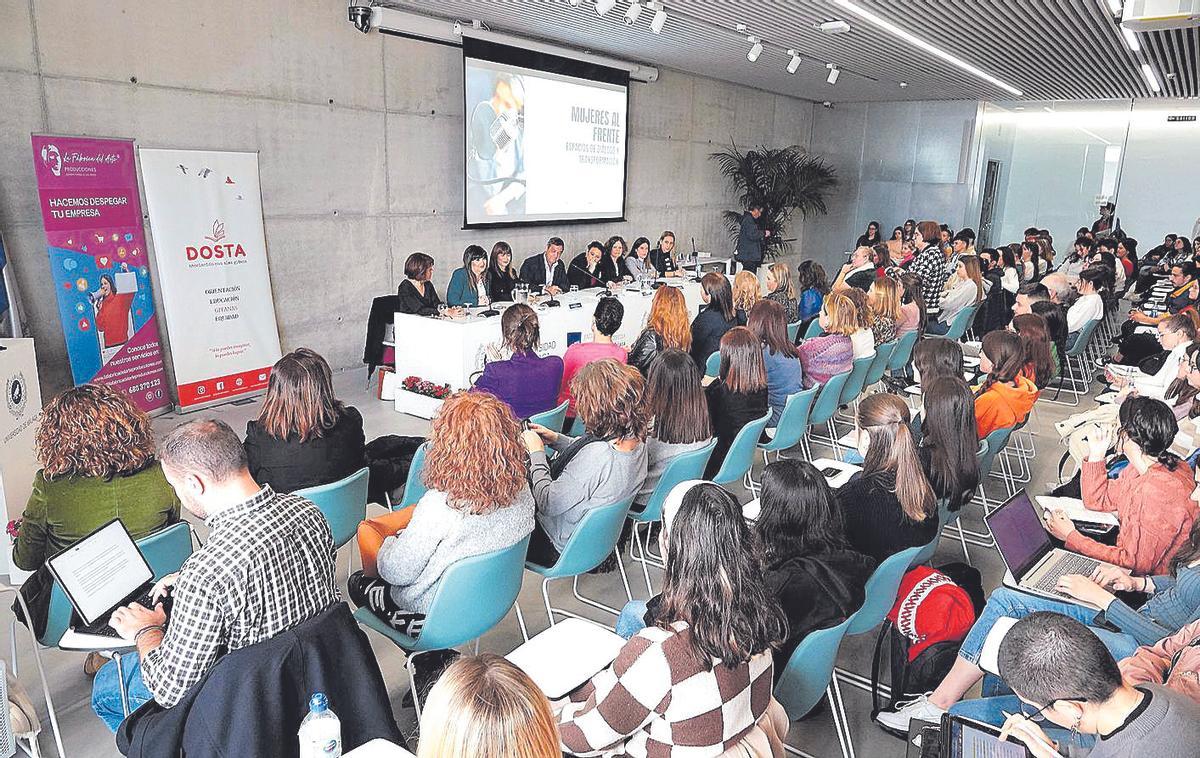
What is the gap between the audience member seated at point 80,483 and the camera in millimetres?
2734

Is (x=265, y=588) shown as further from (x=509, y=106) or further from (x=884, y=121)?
(x=884, y=121)

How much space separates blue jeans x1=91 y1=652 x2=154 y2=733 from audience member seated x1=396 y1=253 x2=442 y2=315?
4228 millimetres

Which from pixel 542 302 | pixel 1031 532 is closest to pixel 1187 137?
pixel 542 302

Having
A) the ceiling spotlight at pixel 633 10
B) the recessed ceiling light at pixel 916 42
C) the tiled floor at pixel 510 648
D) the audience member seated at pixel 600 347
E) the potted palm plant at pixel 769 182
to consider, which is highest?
the recessed ceiling light at pixel 916 42

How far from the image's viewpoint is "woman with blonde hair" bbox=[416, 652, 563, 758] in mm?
1311

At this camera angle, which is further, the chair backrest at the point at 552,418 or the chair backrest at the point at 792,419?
the chair backrest at the point at 792,419

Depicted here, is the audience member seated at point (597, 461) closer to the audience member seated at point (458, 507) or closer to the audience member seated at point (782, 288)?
the audience member seated at point (458, 507)

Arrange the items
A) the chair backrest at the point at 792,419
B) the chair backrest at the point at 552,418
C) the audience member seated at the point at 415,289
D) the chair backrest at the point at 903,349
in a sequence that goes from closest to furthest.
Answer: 1. the chair backrest at the point at 552,418
2. the chair backrest at the point at 792,419
3. the audience member seated at the point at 415,289
4. the chair backrest at the point at 903,349

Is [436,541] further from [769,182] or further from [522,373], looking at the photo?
[769,182]

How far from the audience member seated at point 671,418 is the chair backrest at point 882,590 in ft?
4.05

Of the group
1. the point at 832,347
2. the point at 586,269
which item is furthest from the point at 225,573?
the point at 586,269

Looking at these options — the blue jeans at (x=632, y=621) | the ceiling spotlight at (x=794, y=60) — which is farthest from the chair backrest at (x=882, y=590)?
the ceiling spotlight at (x=794, y=60)

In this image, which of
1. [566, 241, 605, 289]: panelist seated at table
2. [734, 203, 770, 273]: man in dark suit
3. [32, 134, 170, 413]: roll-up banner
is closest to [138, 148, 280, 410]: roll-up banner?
[32, 134, 170, 413]: roll-up banner

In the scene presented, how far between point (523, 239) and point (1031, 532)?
7283 mm
